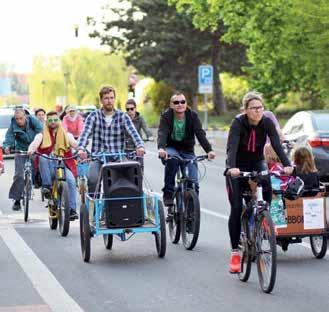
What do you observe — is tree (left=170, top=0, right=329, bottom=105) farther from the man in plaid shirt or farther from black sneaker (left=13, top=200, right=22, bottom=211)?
the man in plaid shirt

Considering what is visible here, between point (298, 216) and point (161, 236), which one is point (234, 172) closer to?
point (298, 216)

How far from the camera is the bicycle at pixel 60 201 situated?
1259cm

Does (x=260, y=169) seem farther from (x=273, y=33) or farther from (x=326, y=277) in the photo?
(x=273, y=33)

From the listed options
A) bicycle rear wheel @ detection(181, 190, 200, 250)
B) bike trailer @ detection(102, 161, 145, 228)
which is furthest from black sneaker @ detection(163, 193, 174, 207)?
bike trailer @ detection(102, 161, 145, 228)

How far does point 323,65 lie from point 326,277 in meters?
→ 21.6

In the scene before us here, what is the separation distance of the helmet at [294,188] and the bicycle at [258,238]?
2.52 ft

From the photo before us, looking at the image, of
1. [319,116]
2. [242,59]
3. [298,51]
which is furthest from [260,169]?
[242,59]

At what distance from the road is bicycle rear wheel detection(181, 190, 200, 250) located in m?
0.14

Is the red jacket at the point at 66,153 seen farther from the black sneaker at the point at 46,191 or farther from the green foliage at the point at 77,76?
the green foliage at the point at 77,76

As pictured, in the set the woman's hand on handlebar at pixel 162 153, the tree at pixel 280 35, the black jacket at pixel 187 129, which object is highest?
the tree at pixel 280 35

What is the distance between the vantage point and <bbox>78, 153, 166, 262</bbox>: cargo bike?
1035cm

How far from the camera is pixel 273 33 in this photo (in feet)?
114

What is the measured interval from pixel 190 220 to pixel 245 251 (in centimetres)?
217

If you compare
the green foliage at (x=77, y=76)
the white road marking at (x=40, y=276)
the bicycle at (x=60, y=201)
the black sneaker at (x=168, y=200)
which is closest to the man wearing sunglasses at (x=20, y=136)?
the bicycle at (x=60, y=201)
